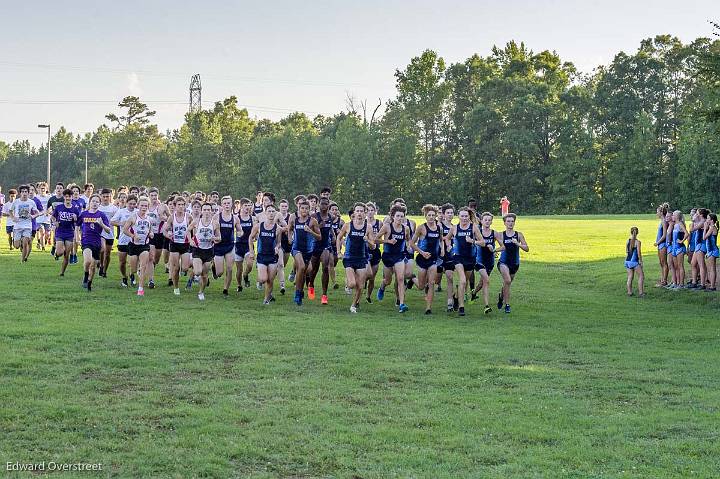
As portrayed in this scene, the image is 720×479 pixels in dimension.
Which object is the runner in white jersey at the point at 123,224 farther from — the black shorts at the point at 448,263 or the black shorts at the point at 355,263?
the black shorts at the point at 448,263

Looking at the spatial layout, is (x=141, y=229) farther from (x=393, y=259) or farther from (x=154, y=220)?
(x=393, y=259)

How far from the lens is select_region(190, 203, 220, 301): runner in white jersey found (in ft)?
58.1

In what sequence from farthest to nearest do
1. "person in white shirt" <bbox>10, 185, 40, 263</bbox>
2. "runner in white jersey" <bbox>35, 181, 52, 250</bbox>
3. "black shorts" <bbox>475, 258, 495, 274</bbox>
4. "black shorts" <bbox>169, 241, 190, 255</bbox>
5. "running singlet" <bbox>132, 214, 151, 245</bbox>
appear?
1. "runner in white jersey" <bbox>35, 181, 52, 250</bbox>
2. "person in white shirt" <bbox>10, 185, 40, 263</bbox>
3. "black shorts" <bbox>169, 241, 190, 255</bbox>
4. "running singlet" <bbox>132, 214, 151, 245</bbox>
5. "black shorts" <bbox>475, 258, 495, 274</bbox>

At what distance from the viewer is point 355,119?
94.8m

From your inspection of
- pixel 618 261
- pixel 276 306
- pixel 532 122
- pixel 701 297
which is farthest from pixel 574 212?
pixel 276 306

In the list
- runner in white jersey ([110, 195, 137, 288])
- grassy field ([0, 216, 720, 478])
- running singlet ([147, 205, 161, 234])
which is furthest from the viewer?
running singlet ([147, 205, 161, 234])

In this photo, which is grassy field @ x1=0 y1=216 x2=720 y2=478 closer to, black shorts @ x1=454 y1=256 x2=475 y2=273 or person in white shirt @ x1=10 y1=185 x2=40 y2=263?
black shorts @ x1=454 y1=256 x2=475 y2=273

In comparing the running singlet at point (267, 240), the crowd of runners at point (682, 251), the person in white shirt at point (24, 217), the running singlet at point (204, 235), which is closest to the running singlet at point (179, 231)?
the running singlet at point (204, 235)

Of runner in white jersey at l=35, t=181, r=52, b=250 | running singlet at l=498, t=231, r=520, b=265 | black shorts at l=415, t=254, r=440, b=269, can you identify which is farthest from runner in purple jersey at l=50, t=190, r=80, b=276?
running singlet at l=498, t=231, r=520, b=265

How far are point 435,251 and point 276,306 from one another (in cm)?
321

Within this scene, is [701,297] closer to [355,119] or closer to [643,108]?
[643,108]

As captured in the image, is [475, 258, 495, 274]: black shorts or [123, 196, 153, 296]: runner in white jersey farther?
[123, 196, 153, 296]: runner in white jersey

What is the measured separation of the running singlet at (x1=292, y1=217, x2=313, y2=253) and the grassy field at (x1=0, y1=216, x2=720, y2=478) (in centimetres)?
112

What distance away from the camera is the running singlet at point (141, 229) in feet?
58.7
